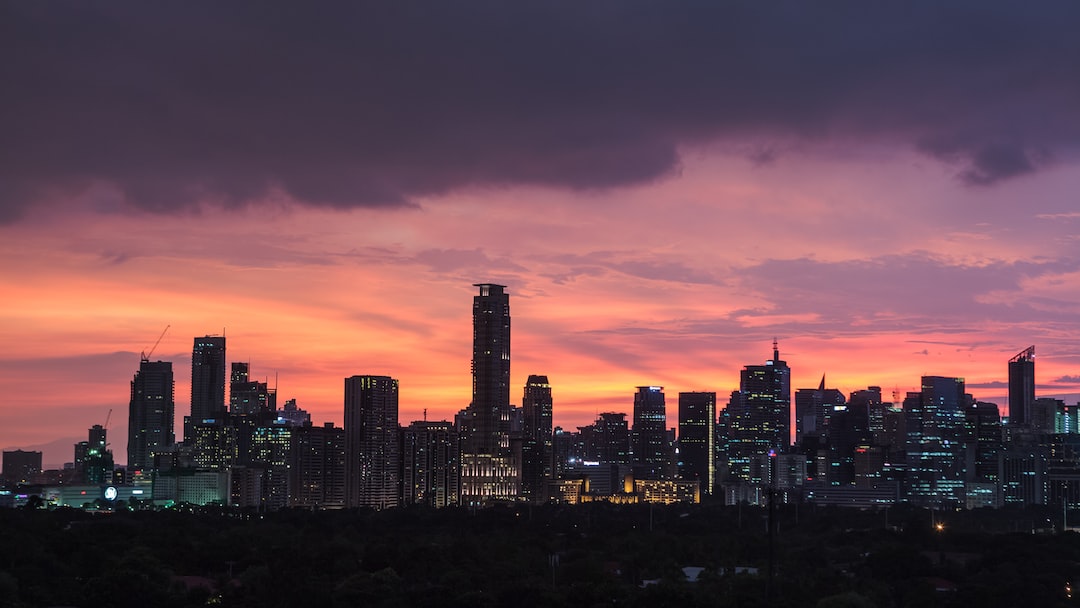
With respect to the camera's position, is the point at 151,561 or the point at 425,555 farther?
the point at 425,555

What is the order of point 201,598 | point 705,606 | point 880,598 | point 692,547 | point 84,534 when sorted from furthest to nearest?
point 692,547 → point 84,534 → point 880,598 → point 201,598 → point 705,606

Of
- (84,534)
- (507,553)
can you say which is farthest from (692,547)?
(84,534)

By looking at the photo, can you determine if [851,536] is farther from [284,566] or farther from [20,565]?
[20,565]

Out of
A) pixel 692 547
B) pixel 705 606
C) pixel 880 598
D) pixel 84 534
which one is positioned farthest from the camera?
pixel 692 547

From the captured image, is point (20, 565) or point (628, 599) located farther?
point (20, 565)

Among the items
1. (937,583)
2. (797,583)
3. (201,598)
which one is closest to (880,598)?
(797,583)

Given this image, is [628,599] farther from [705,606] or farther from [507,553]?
[507,553]
